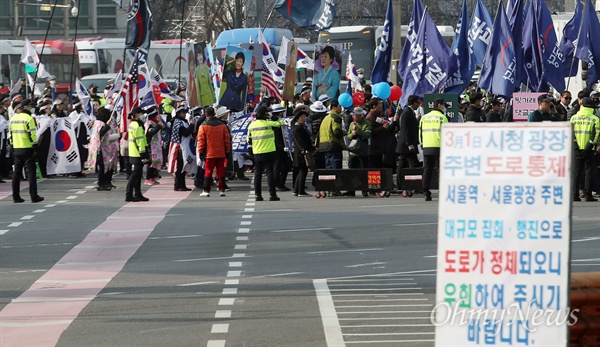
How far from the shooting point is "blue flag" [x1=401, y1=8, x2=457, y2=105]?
26172 millimetres

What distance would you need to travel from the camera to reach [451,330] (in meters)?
7.75

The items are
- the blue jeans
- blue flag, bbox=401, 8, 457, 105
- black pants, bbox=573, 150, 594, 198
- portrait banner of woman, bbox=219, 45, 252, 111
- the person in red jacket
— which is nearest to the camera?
black pants, bbox=573, 150, 594, 198

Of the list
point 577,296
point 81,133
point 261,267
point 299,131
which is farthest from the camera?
point 81,133

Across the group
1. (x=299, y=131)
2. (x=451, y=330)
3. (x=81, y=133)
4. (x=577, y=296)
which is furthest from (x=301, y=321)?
(x=81, y=133)

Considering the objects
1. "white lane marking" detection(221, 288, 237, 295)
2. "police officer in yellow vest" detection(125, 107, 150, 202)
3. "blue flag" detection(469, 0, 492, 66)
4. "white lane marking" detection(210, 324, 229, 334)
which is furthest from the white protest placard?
"blue flag" detection(469, 0, 492, 66)

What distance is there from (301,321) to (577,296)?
312 centimetres

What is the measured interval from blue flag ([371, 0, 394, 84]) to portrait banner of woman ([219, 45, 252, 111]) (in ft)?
9.03

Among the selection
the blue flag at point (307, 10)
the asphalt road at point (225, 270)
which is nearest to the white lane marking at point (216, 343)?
the asphalt road at point (225, 270)

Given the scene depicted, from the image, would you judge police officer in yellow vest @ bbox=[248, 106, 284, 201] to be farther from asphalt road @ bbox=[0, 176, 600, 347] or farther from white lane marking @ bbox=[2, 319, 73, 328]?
white lane marking @ bbox=[2, 319, 73, 328]

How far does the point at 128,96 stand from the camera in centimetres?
2714

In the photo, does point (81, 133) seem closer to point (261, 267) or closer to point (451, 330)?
point (261, 267)

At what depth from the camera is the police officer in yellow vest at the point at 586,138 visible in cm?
2298

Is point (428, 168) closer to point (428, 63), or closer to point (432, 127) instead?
point (432, 127)

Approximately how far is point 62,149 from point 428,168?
9.88 metres
